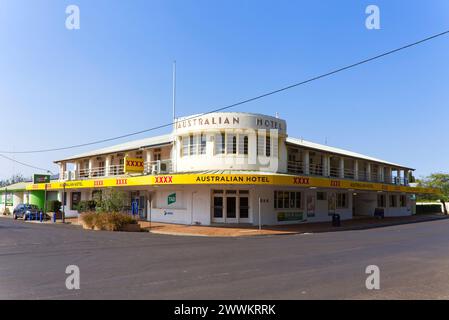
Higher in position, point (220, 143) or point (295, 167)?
point (220, 143)

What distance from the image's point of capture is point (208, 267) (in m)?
11.1

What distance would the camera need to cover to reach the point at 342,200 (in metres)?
39.5

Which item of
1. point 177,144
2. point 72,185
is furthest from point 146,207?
point 72,185

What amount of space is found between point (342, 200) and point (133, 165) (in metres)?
20.4

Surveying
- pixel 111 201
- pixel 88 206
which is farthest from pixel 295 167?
pixel 88 206

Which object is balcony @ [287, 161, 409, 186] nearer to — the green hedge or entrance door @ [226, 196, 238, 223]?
entrance door @ [226, 196, 238, 223]

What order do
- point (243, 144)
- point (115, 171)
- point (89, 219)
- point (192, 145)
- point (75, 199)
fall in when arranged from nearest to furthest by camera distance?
point (89, 219)
point (243, 144)
point (192, 145)
point (115, 171)
point (75, 199)

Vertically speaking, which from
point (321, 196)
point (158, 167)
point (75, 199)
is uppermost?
point (158, 167)

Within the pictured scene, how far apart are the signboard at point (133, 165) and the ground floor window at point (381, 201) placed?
28.8 metres

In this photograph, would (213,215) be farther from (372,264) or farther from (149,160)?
(372,264)

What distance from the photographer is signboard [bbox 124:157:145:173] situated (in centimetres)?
3219

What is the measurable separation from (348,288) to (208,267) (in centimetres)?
408

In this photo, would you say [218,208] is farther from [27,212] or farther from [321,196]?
[27,212]

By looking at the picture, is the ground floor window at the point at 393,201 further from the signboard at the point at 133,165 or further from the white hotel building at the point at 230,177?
the signboard at the point at 133,165
